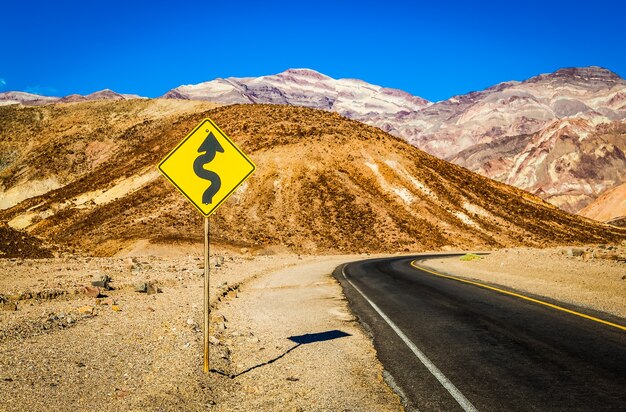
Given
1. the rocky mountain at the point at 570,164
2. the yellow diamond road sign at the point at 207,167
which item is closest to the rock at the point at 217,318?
the yellow diamond road sign at the point at 207,167

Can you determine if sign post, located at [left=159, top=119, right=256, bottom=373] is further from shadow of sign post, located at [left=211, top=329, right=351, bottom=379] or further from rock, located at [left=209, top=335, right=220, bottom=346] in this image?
shadow of sign post, located at [left=211, top=329, right=351, bottom=379]

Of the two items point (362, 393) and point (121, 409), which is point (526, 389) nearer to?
point (362, 393)

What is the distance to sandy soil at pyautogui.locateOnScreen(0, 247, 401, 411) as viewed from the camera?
5398 mm

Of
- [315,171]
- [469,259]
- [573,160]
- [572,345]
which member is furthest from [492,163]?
[572,345]

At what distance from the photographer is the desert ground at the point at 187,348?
17.9 feet

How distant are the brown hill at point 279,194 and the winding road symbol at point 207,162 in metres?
36.0

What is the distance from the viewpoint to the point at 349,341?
8367 millimetres

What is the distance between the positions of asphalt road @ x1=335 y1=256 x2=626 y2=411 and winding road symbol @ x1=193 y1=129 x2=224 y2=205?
3.55 meters

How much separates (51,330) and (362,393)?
20.0ft

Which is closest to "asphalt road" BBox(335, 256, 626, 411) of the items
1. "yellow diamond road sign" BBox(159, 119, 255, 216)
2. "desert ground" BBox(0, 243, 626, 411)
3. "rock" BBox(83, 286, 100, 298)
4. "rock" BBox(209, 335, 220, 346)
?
"desert ground" BBox(0, 243, 626, 411)

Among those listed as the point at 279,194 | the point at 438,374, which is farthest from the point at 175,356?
the point at 279,194

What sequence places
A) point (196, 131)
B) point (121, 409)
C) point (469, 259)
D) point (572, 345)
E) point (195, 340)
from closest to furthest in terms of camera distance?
point (121, 409), point (196, 131), point (572, 345), point (195, 340), point (469, 259)

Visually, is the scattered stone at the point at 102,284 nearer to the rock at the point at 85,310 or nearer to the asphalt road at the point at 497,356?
the rock at the point at 85,310

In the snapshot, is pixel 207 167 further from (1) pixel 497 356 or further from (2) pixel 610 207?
(2) pixel 610 207
